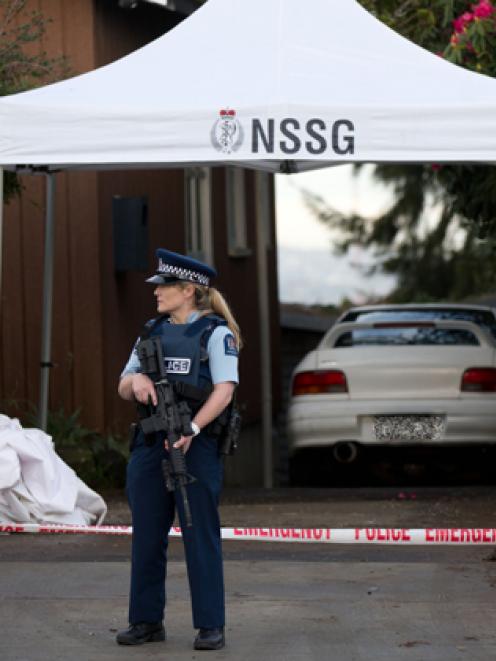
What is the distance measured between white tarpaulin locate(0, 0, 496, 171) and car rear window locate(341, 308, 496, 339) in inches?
166

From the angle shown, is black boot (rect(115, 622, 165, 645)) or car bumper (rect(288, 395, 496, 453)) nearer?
black boot (rect(115, 622, 165, 645))

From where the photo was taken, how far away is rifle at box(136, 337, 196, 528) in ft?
22.3

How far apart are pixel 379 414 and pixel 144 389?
20.4ft

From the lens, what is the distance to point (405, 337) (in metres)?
13.6

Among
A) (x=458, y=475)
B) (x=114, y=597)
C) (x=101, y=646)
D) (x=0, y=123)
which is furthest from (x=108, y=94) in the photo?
(x=458, y=475)

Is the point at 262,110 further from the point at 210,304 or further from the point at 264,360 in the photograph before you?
the point at 264,360

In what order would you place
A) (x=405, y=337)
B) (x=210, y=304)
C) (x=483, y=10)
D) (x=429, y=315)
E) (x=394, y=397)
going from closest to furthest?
1. (x=210, y=304)
2. (x=483, y=10)
3. (x=394, y=397)
4. (x=405, y=337)
5. (x=429, y=315)

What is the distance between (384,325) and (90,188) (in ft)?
8.60

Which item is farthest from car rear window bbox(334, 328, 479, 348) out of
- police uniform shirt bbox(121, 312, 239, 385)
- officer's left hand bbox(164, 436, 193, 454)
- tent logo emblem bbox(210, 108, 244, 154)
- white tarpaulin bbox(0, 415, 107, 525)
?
officer's left hand bbox(164, 436, 193, 454)

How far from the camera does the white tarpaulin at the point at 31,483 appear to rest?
10047mm

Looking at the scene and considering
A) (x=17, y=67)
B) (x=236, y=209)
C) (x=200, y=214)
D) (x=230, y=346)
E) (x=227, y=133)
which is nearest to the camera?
(x=230, y=346)

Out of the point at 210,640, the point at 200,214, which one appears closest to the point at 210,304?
the point at 210,640

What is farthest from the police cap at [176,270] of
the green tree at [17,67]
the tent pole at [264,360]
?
the tent pole at [264,360]

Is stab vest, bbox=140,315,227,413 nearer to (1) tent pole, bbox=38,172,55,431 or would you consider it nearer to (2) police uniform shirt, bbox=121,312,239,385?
(2) police uniform shirt, bbox=121,312,239,385
